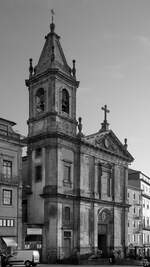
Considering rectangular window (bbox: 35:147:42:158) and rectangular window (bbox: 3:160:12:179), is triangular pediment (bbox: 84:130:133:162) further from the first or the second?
rectangular window (bbox: 3:160:12:179)

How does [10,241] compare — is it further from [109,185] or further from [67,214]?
[109,185]

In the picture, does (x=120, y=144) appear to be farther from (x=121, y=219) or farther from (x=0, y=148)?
(x=0, y=148)

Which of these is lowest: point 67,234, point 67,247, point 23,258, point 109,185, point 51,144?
point 67,247

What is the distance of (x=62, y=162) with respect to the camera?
54125 mm

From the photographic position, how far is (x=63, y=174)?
178 feet

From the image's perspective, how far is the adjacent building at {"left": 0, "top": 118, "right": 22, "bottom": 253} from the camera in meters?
45.8

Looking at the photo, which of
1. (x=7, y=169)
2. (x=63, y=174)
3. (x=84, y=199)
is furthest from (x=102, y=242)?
(x=7, y=169)

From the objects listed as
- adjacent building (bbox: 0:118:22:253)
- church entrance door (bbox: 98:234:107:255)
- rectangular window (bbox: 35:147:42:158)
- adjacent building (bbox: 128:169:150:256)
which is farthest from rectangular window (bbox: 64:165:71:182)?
adjacent building (bbox: 128:169:150:256)

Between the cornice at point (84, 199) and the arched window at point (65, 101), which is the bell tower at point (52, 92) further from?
the cornice at point (84, 199)

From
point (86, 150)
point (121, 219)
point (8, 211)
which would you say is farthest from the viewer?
point (121, 219)

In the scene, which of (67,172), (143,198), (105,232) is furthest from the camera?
(143,198)

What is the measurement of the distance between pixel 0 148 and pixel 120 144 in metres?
23.5

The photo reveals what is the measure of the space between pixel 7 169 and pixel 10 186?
6.08 ft

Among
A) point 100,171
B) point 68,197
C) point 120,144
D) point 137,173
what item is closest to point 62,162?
point 68,197
